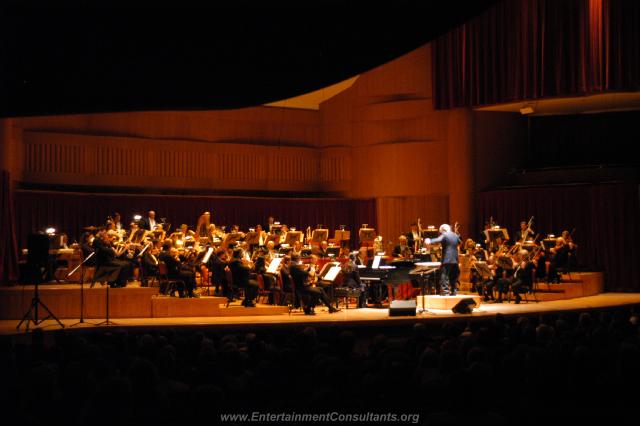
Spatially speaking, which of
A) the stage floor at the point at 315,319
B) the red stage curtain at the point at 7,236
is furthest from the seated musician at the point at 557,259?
the red stage curtain at the point at 7,236

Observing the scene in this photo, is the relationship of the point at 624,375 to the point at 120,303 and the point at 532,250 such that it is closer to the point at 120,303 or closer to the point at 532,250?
the point at 120,303

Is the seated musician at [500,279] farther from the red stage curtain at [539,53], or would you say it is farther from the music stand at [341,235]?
the red stage curtain at [539,53]

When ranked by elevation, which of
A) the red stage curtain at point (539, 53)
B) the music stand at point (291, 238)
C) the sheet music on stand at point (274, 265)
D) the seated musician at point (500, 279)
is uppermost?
the red stage curtain at point (539, 53)

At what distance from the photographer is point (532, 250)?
54.6 ft

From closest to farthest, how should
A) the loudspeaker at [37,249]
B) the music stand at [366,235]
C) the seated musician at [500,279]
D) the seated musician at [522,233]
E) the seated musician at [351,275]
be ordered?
1. the loudspeaker at [37,249]
2. the seated musician at [351,275]
3. the seated musician at [500,279]
4. the music stand at [366,235]
5. the seated musician at [522,233]

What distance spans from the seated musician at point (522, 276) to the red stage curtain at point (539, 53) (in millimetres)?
5607

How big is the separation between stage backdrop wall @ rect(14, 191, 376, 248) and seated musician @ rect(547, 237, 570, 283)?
23.1 ft

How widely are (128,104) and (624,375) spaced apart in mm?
7977

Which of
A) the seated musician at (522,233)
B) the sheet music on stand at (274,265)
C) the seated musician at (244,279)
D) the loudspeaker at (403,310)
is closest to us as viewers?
→ the loudspeaker at (403,310)

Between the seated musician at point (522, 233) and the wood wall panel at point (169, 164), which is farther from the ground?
the wood wall panel at point (169, 164)

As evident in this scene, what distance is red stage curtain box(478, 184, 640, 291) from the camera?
1927cm

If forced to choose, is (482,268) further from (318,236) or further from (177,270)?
(177,270)

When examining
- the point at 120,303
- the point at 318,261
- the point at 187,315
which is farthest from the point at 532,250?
the point at 120,303

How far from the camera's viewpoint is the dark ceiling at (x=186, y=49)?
802 centimetres
